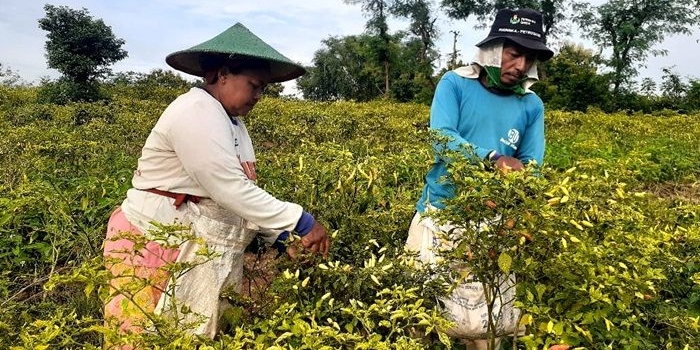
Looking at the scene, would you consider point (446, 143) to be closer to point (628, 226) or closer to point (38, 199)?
point (628, 226)

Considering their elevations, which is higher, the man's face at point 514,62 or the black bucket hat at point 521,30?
the black bucket hat at point 521,30

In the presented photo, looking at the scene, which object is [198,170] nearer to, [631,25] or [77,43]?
[77,43]

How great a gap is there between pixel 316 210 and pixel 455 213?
2.52ft

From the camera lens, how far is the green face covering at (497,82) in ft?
7.77

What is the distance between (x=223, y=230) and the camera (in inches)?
79.4

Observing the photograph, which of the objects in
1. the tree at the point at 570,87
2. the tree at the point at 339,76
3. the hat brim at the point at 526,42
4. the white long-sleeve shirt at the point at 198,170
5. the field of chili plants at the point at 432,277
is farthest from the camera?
the tree at the point at 339,76

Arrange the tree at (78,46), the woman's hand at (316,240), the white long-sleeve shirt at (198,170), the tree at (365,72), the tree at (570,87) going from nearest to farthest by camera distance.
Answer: the white long-sleeve shirt at (198,170) < the woman's hand at (316,240) < the tree at (78,46) < the tree at (570,87) < the tree at (365,72)

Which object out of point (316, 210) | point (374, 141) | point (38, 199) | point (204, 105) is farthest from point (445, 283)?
point (374, 141)

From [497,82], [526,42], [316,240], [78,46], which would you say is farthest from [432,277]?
[78,46]

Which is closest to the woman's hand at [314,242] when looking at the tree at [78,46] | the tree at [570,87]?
the tree at [78,46]

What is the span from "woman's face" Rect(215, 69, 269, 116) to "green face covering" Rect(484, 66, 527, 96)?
2.90 feet

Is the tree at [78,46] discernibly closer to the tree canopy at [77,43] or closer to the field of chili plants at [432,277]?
the tree canopy at [77,43]

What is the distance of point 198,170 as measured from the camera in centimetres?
185

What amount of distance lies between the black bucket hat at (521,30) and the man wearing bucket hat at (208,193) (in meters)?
0.81
